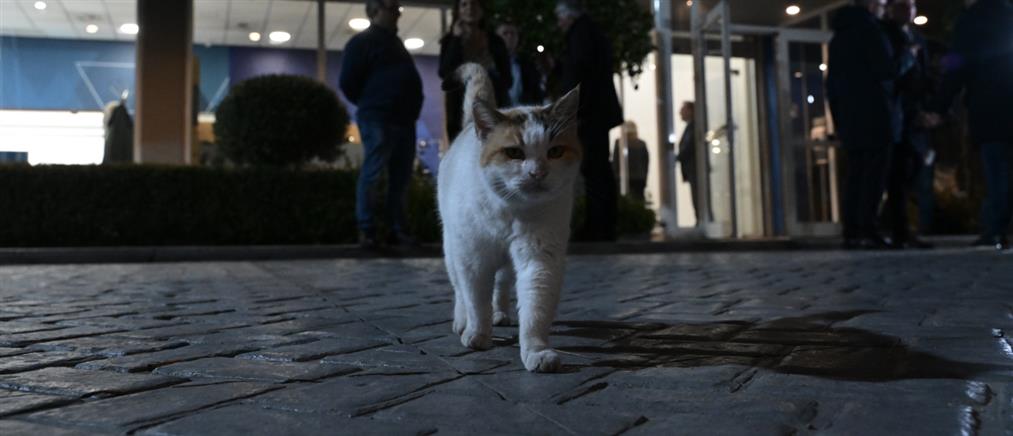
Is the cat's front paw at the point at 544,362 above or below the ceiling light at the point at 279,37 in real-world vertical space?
below

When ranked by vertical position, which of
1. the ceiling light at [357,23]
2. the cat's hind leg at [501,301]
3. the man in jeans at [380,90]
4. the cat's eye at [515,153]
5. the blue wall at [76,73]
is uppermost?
the ceiling light at [357,23]

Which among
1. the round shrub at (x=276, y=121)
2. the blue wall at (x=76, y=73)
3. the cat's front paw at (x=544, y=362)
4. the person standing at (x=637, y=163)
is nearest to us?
the cat's front paw at (x=544, y=362)

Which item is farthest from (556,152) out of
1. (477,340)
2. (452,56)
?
(452,56)

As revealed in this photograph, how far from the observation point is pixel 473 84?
2990 mm

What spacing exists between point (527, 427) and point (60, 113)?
49.1 ft

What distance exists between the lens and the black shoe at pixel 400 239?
8555 mm

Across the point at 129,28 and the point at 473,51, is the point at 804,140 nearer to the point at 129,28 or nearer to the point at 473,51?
the point at 473,51

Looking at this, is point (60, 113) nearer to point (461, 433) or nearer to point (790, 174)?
point (790, 174)

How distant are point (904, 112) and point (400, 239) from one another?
515cm

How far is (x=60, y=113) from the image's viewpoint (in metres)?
14.3

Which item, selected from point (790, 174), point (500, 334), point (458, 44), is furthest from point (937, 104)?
point (500, 334)

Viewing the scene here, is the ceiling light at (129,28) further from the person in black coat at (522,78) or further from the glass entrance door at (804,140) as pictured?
the glass entrance door at (804,140)

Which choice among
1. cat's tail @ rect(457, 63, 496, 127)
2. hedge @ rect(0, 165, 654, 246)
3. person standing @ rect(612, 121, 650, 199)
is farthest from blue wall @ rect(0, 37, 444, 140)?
cat's tail @ rect(457, 63, 496, 127)

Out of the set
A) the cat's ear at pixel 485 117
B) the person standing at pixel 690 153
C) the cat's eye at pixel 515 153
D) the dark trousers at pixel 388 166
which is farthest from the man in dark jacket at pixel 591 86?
the person standing at pixel 690 153
